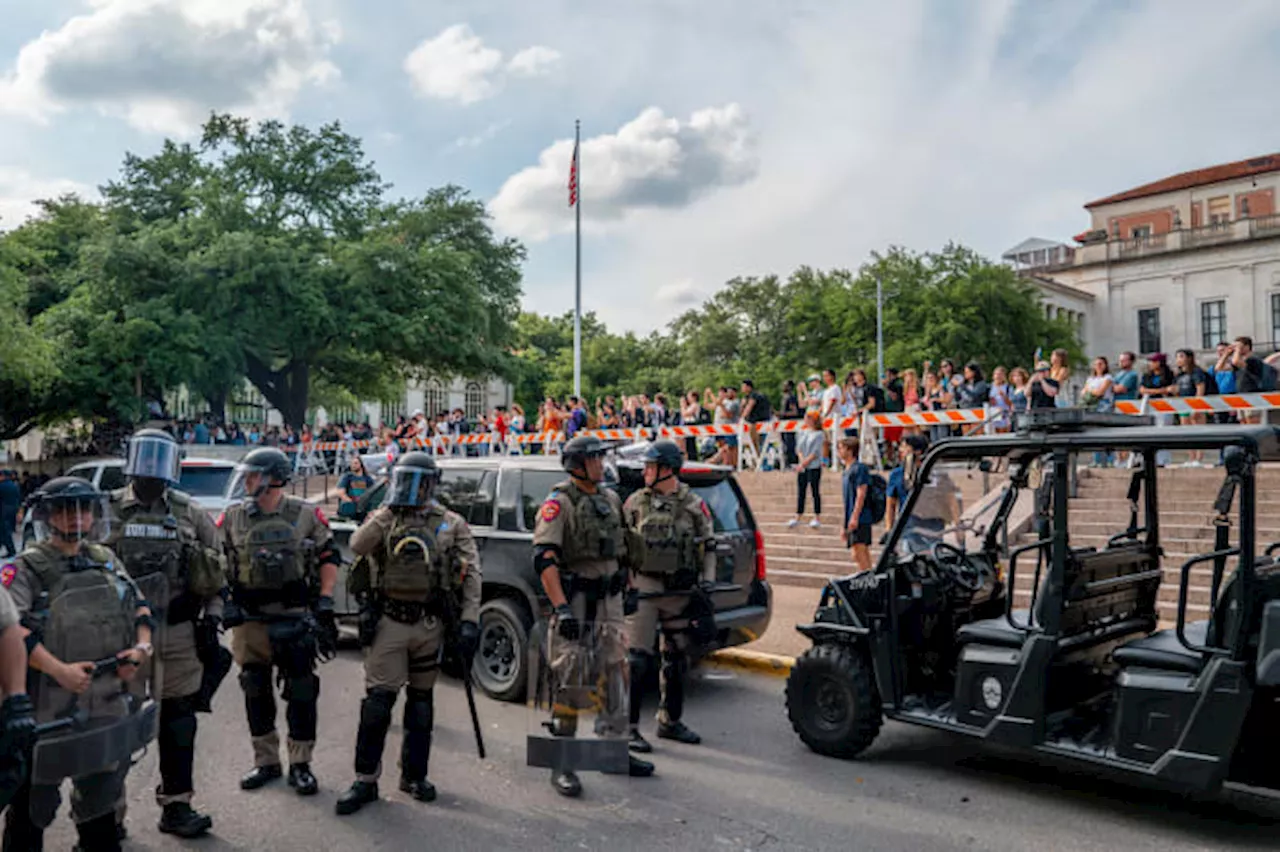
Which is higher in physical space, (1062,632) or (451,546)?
(451,546)

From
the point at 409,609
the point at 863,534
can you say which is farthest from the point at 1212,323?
the point at 409,609

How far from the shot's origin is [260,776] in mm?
5113

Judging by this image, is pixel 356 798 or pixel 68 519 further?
pixel 356 798

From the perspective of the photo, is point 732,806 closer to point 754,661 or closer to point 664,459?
point 664,459

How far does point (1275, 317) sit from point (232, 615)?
61.4 m

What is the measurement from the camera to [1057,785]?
16.9ft

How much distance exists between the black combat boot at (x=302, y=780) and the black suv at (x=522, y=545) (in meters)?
1.85

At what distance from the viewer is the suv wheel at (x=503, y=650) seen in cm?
668

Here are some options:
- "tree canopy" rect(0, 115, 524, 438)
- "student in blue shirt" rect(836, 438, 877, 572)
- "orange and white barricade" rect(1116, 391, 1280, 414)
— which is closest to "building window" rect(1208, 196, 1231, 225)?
"tree canopy" rect(0, 115, 524, 438)

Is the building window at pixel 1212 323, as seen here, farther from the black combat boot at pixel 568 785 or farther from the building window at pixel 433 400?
the black combat boot at pixel 568 785

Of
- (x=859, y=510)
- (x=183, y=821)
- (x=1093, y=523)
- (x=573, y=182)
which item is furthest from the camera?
(x=573, y=182)

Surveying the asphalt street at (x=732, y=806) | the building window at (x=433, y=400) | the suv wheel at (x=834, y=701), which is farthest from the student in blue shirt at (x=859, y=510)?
the building window at (x=433, y=400)

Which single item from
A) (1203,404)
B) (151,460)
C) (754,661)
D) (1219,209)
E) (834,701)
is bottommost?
(754,661)

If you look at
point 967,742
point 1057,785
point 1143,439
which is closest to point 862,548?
point 967,742
